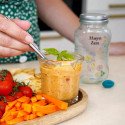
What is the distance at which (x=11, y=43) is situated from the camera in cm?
→ 85

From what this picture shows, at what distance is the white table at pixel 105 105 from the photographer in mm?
734

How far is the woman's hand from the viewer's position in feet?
2.61

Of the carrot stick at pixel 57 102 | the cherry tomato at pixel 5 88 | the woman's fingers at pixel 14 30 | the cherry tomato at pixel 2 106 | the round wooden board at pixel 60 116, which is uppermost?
the woman's fingers at pixel 14 30

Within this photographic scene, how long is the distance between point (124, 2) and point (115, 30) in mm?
356

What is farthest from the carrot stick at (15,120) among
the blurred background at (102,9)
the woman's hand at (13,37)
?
the blurred background at (102,9)

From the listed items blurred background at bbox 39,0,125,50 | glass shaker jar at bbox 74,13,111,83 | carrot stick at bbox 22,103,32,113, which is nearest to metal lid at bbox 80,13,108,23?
glass shaker jar at bbox 74,13,111,83

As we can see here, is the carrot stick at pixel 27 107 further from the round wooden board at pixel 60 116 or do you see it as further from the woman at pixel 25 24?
the woman at pixel 25 24

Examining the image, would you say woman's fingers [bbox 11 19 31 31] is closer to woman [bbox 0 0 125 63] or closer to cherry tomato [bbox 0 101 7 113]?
woman [bbox 0 0 125 63]

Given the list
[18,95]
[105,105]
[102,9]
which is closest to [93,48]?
[105,105]

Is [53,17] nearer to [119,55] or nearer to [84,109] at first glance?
[119,55]

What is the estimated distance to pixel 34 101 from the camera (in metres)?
0.75

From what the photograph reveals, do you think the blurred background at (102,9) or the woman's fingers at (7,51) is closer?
the woman's fingers at (7,51)

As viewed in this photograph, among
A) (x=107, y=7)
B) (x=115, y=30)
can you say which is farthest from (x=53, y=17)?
(x=115, y=30)

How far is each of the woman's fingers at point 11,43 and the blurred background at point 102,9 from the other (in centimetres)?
190
